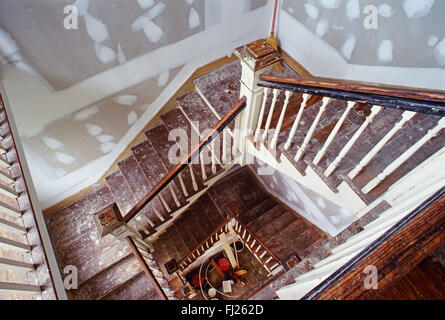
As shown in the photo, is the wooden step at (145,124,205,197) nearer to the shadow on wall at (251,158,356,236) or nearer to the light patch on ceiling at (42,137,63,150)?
the light patch on ceiling at (42,137,63,150)

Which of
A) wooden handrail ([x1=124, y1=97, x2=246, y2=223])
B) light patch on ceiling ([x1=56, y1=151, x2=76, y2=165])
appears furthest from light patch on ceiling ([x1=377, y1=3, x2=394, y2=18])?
light patch on ceiling ([x1=56, y1=151, x2=76, y2=165])

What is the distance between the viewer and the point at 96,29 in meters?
2.32

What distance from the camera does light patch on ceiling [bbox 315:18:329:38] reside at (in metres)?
2.90

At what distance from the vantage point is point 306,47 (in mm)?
3318

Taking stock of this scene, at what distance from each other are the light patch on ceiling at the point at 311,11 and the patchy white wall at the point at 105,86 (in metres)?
0.53

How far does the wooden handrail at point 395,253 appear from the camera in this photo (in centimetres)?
99

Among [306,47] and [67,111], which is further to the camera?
[306,47]

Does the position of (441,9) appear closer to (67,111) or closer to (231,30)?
(231,30)

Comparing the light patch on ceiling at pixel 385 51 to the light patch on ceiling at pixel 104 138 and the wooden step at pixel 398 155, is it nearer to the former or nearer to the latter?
the wooden step at pixel 398 155

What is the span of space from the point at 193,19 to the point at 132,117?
1.37 metres

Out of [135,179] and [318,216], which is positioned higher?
[135,179]

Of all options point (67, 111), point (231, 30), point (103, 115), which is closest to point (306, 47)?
point (231, 30)

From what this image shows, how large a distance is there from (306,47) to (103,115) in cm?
264

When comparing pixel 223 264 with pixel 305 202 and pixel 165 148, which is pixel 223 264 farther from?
pixel 165 148
